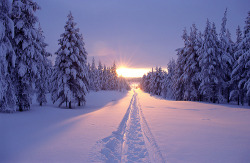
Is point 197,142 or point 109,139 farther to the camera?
point 109,139

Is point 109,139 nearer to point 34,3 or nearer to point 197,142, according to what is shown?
point 197,142

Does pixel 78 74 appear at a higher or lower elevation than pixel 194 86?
higher

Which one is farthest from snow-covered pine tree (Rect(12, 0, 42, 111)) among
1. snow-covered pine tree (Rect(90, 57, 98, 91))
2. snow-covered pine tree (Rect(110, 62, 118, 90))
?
snow-covered pine tree (Rect(110, 62, 118, 90))

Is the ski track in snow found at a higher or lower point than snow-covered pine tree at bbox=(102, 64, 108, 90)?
lower

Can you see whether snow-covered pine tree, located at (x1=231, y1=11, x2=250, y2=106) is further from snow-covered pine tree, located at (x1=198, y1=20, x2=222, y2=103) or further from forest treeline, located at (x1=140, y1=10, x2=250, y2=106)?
snow-covered pine tree, located at (x1=198, y1=20, x2=222, y2=103)

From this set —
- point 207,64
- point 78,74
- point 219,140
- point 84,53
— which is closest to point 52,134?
point 219,140

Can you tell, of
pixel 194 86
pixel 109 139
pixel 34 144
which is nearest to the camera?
pixel 34 144

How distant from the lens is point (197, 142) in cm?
622

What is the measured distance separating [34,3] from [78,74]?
9782mm

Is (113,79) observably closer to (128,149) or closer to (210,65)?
(210,65)

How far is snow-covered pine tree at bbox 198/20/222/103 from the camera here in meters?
22.4

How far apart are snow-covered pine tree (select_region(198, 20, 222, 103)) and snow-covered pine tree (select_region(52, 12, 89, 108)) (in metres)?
19.7

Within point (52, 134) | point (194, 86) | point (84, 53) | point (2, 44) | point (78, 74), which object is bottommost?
point (52, 134)

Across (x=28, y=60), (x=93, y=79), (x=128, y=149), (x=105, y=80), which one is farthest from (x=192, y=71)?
(x=105, y=80)
